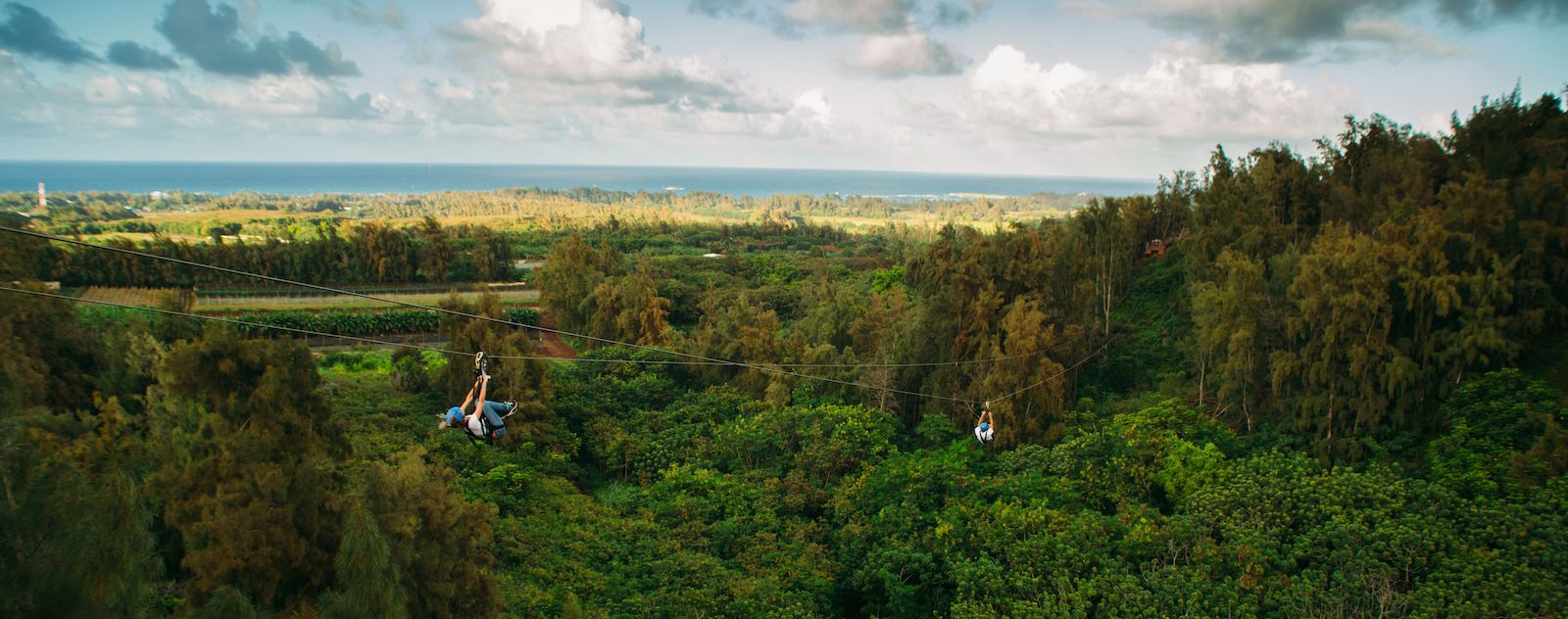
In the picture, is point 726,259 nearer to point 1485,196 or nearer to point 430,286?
point 430,286

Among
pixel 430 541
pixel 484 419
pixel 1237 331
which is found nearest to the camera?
pixel 484 419

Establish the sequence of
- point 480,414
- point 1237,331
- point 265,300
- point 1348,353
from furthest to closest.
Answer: point 265,300 → point 1237,331 → point 1348,353 → point 480,414

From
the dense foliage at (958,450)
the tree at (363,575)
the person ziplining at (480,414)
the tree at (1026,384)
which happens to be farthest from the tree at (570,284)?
the person ziplining at (480,414)

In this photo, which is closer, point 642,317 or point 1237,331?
point 1237,331

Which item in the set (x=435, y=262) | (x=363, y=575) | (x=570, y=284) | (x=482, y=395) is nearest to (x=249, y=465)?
(x=363, y=575)

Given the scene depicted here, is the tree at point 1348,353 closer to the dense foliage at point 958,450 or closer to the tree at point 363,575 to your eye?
the dense foliage at point 958,450

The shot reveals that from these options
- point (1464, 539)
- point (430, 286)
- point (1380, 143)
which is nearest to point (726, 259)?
point (430, 286)

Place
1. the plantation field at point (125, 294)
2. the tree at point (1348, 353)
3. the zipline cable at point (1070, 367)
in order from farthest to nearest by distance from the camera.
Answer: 1. the plantation field at point (125, 294)
2. the zipline cable at point (1070, 367)
3. the tree at point (1348, 353)

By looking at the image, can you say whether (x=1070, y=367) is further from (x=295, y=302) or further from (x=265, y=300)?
(x=265, y=300)
